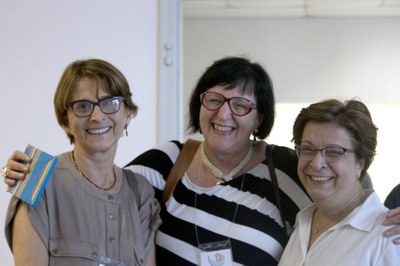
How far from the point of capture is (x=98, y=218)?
1587mm

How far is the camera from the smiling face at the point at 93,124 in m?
1.57

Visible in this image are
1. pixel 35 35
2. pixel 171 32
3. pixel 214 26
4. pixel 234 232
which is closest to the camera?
pixel 234 232

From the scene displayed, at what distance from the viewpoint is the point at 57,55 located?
3.40 m

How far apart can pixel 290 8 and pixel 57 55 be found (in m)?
2.96

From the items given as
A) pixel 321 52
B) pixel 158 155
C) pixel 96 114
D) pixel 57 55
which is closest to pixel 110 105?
pixel 96 114

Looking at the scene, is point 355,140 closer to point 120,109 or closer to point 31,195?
point 120,109

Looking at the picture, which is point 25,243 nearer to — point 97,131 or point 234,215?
point 97,131

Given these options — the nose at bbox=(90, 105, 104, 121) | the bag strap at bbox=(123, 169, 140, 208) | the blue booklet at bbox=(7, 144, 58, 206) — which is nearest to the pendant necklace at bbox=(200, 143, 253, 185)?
the bag strap at bbox=(123, 169, 140, 208)

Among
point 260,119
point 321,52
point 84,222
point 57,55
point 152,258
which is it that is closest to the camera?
point 84,222

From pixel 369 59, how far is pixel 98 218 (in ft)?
15.5

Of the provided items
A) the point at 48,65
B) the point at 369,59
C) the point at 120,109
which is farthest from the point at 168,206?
the point at 369,59

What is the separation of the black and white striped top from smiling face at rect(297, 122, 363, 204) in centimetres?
25

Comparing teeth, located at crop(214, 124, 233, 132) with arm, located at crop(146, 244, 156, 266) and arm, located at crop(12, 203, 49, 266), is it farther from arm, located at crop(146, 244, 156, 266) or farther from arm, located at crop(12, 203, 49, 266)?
arm, located at crop(12, 203, 49, 266)

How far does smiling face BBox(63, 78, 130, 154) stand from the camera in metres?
1.57
